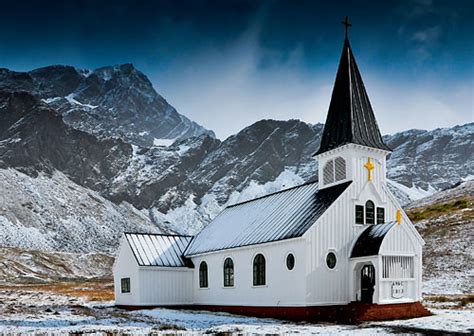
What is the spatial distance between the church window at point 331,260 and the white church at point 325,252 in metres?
0.05

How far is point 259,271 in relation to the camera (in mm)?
31219

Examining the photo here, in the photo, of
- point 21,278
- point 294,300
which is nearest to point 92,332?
point 294,300

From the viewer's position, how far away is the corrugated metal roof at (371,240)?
90.9 ft

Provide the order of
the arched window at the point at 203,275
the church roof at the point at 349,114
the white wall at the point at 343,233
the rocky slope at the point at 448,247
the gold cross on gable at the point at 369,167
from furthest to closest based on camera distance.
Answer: the rocky slope at the point at 448,247 → the arched window at the point at 203,275 → the church roof at the point at 349,114 → the gold cross on gable at the point at 369,167 → the white wall at the point at 343,233

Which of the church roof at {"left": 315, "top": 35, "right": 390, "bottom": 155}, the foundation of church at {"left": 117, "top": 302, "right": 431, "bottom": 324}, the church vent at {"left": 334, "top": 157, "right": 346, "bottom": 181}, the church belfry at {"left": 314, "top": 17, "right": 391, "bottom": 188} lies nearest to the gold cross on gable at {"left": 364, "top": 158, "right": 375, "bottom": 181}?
the church belfry at {"left": 314, "top": 17, "right": 391, "bottom": 188}

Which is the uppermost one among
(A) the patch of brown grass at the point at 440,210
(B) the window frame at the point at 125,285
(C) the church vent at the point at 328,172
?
(C) the church vent at the point at 328,172

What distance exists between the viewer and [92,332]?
2133 cm

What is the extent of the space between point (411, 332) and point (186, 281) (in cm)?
2032

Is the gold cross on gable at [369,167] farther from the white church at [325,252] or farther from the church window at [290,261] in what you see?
the church window at [290,261]

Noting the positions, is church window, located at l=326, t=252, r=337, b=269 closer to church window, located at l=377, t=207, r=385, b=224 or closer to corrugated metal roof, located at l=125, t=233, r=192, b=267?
church window, located at l=377, t=207, r=385, b=224

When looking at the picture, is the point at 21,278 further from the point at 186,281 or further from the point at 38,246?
the point at 186,281

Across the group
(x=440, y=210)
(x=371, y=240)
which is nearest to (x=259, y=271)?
(x=371, y=240)

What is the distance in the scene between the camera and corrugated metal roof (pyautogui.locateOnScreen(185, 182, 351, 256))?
29.6 meters

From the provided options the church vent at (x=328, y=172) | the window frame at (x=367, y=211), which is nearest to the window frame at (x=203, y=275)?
the church vent at (x=328, y=172)
